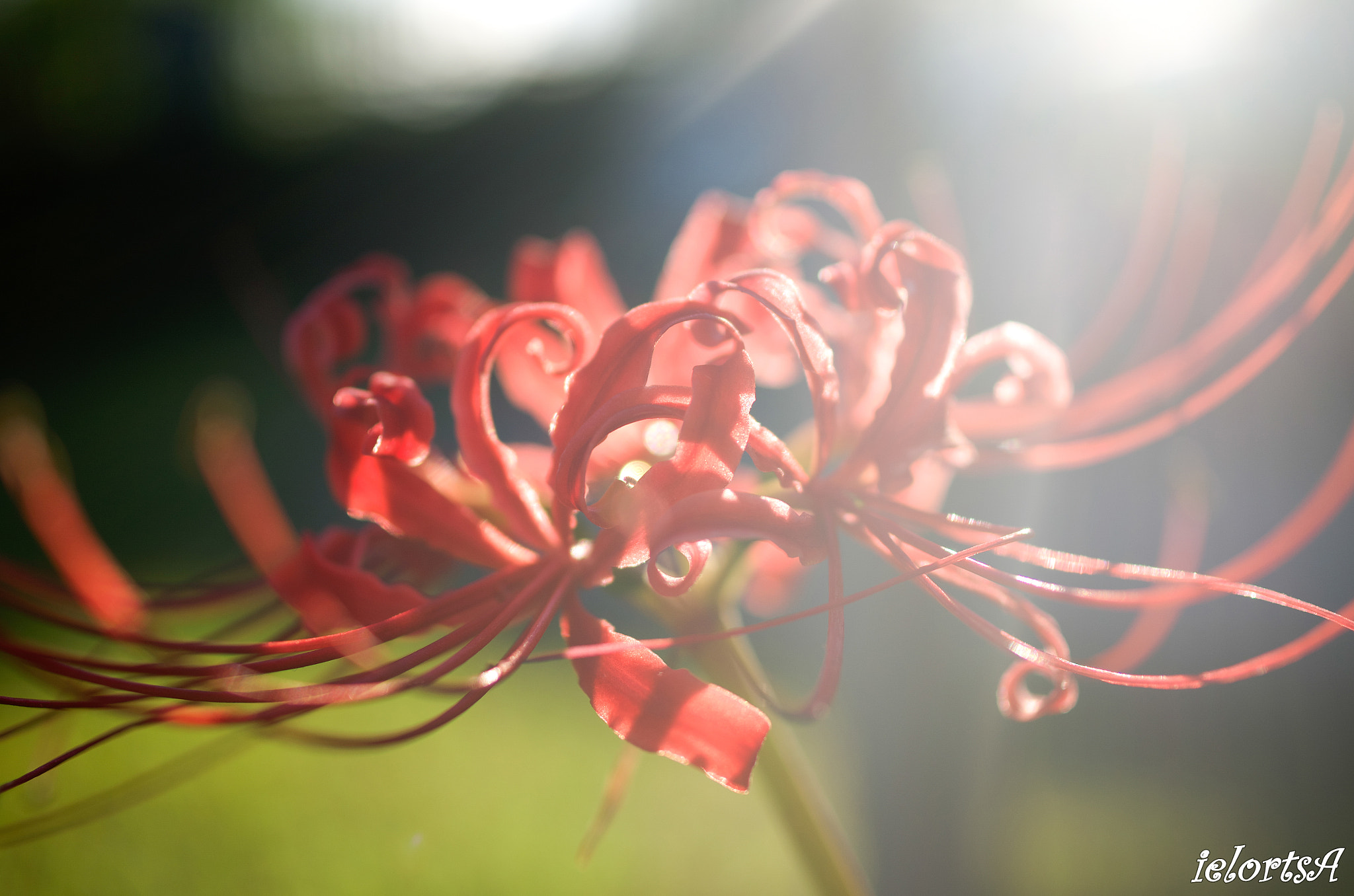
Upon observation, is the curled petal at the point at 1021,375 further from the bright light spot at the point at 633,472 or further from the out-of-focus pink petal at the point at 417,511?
the out-of-focus pink petal at the point at 417,511

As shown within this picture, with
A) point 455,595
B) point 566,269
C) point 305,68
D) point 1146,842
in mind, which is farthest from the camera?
point 305,68

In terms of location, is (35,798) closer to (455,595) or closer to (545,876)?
(455,595)

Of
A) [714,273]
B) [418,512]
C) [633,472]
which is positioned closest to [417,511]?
[418,512]


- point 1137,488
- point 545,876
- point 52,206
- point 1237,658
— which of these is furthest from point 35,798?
point 52,206

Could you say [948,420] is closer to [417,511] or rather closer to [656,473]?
[656,473]

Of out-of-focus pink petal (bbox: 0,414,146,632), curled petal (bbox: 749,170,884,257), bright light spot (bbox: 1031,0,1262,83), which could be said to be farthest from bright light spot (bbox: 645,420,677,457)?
bright light spot (bbox: 1031,0,1262,83)

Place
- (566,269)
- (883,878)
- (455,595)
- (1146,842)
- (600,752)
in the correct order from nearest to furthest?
(455,595), (566,269), (883,878), (1146,842), (600,752)
